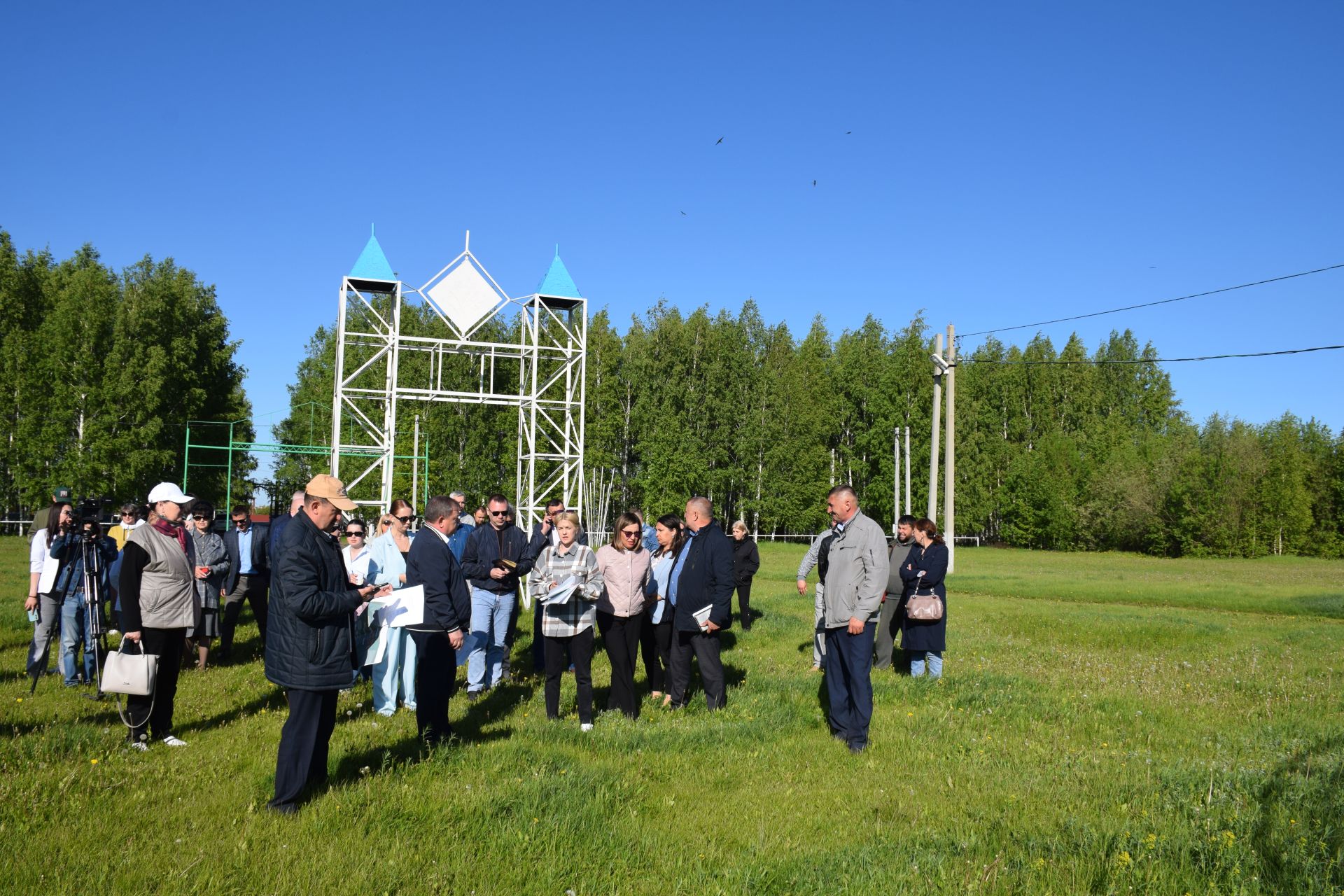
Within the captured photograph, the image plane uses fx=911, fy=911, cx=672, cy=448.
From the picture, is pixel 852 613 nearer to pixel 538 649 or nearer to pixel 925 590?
pixel 925 590

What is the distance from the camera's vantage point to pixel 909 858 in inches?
204

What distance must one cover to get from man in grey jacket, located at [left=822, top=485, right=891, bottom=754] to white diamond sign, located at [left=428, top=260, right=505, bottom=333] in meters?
14.2

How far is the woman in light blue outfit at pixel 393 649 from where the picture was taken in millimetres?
9336

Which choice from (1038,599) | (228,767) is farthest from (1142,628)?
(228,767)

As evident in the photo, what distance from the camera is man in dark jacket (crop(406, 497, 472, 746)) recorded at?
7109mm

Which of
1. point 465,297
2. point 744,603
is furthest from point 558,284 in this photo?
point 744,603

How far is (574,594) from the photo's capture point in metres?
8.44

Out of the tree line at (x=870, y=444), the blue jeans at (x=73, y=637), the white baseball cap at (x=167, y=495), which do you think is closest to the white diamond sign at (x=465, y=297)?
the blue jeans at (x=73, y=637)

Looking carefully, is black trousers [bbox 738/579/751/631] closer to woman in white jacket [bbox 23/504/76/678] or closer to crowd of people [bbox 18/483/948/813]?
crowd of people [bbox 18/483/948/813]

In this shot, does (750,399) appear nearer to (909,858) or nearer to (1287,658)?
(1287,658)

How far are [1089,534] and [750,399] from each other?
2890 centimetres

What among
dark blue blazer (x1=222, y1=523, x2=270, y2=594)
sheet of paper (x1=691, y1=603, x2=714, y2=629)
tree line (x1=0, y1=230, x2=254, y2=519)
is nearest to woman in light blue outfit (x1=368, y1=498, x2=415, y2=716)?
sheet of paper (x1=691, y1=603, x2=714, y2=629)

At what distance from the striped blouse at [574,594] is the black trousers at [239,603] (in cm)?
562

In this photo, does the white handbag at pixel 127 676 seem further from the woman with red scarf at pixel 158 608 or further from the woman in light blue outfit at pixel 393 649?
the woman in light blue outfit at pixel 393 649
